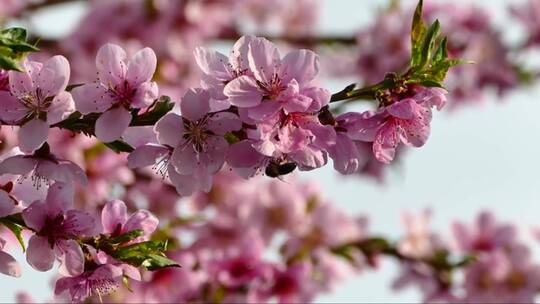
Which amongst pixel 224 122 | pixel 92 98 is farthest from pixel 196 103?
pixel 92 98

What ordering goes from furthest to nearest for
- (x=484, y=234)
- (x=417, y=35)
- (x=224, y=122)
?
(x=484, y=234), (x=417, y=35), (x=224, y=122)

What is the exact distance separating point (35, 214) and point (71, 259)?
91mm

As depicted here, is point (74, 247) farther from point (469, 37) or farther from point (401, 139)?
point (469, 37)

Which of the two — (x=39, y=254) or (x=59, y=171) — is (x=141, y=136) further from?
(x=39, y=254)

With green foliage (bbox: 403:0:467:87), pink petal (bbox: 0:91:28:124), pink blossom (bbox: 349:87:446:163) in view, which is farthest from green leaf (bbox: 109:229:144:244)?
green foliage (bbox: 403:0:467:87)

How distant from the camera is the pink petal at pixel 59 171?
1420 mm

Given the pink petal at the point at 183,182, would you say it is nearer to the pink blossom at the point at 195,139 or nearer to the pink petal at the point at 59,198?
the pink blossom at the point at 195,139

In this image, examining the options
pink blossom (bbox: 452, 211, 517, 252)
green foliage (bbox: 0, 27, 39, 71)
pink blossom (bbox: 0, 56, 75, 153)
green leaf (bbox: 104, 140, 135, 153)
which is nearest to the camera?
green foliage (bbox: 0, 27, 39, 71)

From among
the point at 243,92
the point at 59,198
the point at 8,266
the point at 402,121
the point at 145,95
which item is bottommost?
the point at 8,266

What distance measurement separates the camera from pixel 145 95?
1.39m

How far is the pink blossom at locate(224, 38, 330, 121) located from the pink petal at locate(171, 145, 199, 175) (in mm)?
127

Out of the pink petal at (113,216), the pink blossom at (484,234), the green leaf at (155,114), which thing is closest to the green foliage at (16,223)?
the pink petal at (113,216)

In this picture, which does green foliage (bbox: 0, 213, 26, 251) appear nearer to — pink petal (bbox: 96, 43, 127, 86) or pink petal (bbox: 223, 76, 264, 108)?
pink petal (bbox: 96, 43, 127, 86)

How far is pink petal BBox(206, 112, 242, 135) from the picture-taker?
1.37m
